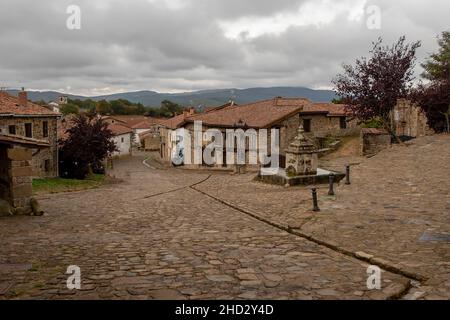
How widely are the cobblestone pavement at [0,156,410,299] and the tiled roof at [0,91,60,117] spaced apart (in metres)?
20.0

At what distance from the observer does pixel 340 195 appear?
13445 millimetres

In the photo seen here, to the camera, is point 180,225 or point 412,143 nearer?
point 180,225

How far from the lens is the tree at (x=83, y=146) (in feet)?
108

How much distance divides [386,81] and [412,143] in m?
4.32

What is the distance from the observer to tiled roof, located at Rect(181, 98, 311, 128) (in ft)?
104

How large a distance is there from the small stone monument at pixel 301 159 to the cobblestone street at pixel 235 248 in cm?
509

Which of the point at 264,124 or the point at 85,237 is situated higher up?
the point at 264,124

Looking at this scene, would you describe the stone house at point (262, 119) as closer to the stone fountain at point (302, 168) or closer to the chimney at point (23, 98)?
the stone fountain at point (302, 168)

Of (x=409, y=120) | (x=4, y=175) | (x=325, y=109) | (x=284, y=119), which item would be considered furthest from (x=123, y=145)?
(x=4, y=175)

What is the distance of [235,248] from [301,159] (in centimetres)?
1227

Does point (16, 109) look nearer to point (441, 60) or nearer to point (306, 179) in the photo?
point (306, 179)

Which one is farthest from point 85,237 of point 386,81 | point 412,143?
point 412,143

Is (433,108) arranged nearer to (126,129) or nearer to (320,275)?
(320,275)

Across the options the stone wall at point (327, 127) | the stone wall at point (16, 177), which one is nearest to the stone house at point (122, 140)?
the stone wall at point (327, 127)
